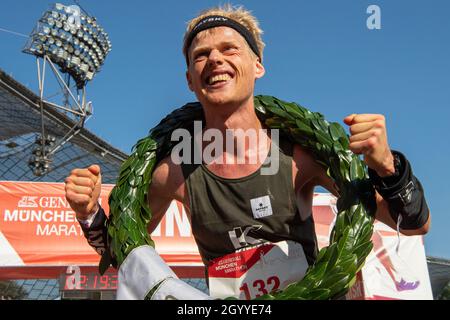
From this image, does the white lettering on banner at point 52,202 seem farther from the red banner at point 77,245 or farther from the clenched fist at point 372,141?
the clenched fist at point 372,141

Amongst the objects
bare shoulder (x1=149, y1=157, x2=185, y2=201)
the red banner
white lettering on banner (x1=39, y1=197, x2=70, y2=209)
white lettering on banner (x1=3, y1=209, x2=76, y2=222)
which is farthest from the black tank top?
white lettering on banner (x1=39, y1=197, x2=70, y2=209)

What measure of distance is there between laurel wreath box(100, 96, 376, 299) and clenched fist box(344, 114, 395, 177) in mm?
179

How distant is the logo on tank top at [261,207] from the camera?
220cm

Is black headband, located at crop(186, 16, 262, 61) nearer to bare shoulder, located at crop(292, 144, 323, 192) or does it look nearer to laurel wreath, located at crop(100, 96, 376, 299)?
laurel wreath, located at crop(100, 96, 376, 299)

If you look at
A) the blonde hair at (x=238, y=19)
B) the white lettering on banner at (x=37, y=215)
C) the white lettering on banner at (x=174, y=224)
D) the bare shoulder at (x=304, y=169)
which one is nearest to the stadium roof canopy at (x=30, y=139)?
the white lettering on banner at (x=37, y=215)

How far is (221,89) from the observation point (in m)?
2.23

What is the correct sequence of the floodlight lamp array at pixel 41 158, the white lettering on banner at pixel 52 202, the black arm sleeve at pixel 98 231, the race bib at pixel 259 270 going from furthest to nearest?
the floodlight lamp array at pixel 41 158
the white lettering on banner at pixel 52 202
the black arm sleeve at pixel 98 231
the race bib at pixel 259 270

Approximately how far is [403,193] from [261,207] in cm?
61

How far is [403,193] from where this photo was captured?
186 cm

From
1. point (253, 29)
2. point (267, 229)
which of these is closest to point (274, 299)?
point (267, 229)

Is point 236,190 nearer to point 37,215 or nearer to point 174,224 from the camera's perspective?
point 174,224

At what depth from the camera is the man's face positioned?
224cm

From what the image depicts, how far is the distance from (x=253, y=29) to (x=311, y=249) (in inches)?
45.3

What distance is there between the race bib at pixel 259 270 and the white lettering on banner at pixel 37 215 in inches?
295
